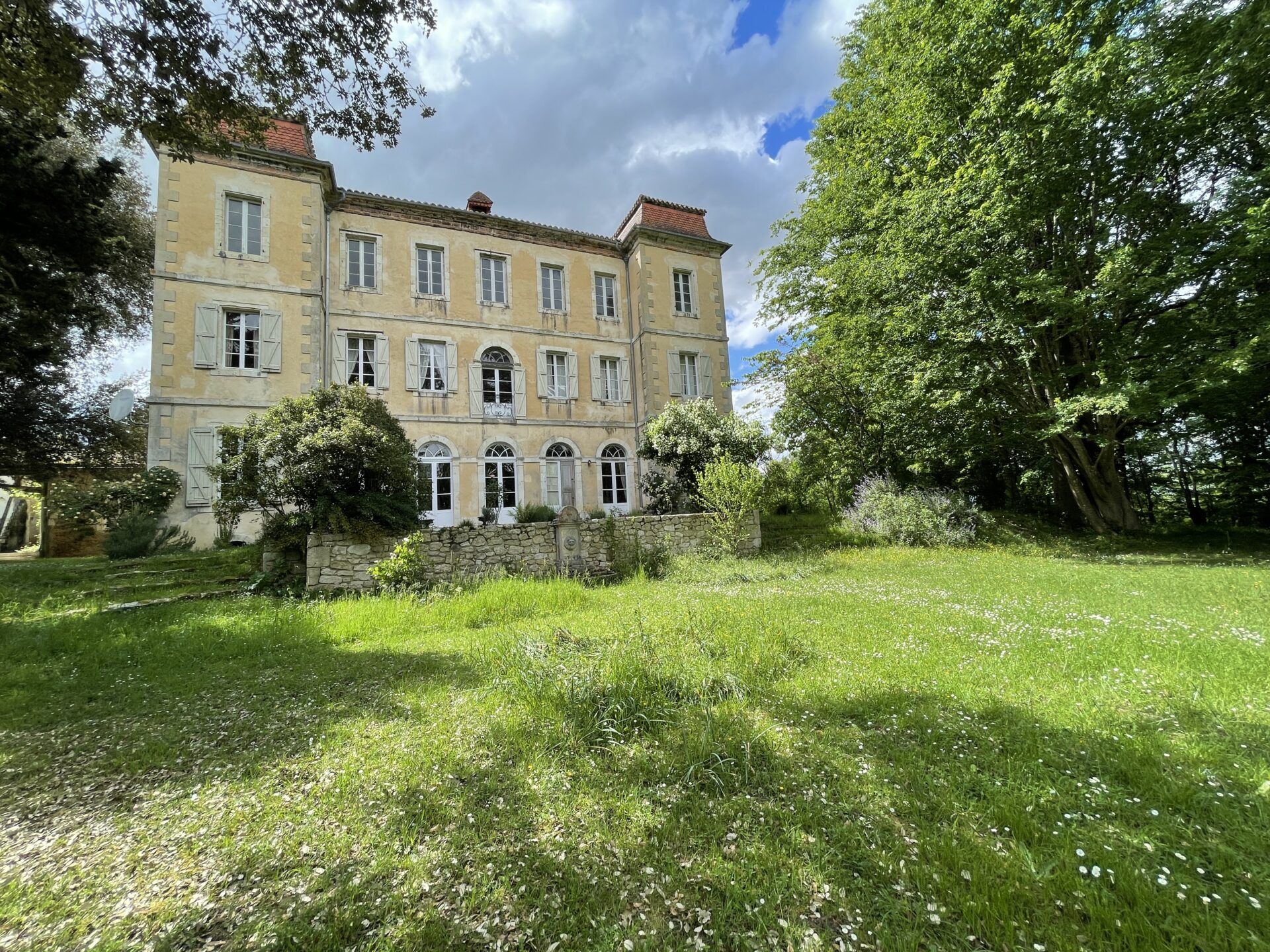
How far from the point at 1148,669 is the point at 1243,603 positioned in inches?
127

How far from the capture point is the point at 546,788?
2.40 meters

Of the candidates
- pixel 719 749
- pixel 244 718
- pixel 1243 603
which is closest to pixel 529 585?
pixel 244 718

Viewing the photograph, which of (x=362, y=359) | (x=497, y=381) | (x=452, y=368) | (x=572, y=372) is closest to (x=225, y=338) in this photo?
(x=362, y=359)

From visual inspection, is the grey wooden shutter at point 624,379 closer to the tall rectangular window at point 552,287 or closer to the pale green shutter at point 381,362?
the tall rectangular window at point 552,287

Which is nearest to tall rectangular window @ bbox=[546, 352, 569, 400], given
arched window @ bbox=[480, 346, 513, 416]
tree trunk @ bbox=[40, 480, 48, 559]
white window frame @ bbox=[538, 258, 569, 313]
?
arched window @ bbox=[480, 346, 513, 416]

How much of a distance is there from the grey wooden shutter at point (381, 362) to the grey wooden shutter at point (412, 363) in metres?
0.50

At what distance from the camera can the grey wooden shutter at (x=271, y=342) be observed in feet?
40.9

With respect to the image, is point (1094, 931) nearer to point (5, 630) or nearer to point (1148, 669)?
point (1148, 669)

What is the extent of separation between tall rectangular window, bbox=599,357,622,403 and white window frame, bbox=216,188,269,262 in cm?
966

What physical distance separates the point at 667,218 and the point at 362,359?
37.3 ft

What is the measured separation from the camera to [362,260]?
1438cm

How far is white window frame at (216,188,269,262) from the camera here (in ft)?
41.1

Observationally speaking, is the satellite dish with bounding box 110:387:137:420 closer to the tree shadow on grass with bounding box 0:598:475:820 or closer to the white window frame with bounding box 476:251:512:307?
the white window frame with bounding box 476:251:512:307

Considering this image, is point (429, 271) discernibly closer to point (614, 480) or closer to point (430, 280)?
point (430, 280)
